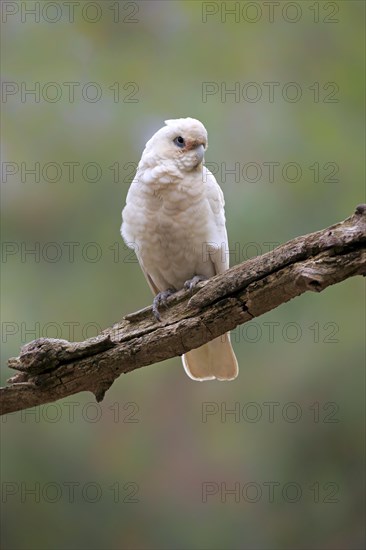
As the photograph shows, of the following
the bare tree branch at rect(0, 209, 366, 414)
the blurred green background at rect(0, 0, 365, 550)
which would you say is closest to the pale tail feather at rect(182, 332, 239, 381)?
the bare tree branch at rect(0, 209, 366, 414)

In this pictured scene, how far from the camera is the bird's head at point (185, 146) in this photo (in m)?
3.04

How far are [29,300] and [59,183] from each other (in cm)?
80

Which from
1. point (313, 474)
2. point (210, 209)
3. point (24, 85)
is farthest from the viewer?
point (24, 85)

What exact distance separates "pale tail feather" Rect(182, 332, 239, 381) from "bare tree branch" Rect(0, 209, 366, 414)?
64cm

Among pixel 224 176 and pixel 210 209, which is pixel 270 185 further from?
pixel 210 209

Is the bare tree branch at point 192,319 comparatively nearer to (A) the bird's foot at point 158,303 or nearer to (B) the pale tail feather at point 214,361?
(A) the bird's foot at point 158,303

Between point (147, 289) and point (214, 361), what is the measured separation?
1.15 m

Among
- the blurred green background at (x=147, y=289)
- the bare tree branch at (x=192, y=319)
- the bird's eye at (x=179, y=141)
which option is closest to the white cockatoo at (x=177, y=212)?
the bird's eye at (x=179, y=141)

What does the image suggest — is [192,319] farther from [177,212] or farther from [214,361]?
[214,361]

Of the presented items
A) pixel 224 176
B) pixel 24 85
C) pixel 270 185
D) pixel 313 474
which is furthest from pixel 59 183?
pixel 313 474

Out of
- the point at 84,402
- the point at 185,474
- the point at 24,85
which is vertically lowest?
the point at 185,474

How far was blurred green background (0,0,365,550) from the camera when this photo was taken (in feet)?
13.9

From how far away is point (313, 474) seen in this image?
13.8ft

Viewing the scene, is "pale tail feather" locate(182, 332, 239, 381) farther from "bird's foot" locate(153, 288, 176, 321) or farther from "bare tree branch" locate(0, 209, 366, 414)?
"bare tree branch" locate(0, 209, 366, 414)
